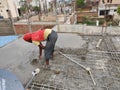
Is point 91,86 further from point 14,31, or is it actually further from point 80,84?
point 14,31

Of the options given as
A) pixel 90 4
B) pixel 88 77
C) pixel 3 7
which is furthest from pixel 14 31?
pixel 90 4

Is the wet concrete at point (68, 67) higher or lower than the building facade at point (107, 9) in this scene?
lower

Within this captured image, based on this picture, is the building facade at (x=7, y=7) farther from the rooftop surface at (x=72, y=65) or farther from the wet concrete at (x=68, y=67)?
the wet concrete at (x=68, y=67)

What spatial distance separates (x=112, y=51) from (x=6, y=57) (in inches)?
118

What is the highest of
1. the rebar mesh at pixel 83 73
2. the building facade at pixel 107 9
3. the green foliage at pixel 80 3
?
the green foliage at pixel 80 3

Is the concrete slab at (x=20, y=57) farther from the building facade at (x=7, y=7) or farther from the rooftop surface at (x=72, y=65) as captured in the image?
the building facade at (x=7, y=7)

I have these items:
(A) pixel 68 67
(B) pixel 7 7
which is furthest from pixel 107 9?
(A) pixel 68 67

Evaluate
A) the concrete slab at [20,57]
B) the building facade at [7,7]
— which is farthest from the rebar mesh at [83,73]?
the building facade at [7,7]

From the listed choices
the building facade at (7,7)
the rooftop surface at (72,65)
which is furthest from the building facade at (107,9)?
the rooftop surface at (72,65)

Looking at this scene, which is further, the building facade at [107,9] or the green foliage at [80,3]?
the green foliage at [80,3]

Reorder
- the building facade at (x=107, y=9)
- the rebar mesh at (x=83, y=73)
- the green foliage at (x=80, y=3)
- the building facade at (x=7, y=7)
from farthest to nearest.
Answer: the green foliage at (x=80, y=3), the building facade at (x=7, y=7), the building facade at (x=107, y=9), the rebar mesh at (x=83, y=73)

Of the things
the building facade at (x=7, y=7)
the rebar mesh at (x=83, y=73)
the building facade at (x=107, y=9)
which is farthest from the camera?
the building facade at (x=7, y=7)

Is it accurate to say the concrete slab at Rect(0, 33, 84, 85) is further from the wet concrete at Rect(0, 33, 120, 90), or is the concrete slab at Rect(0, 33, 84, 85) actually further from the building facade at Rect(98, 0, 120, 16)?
the building facade at Rect(98, 0, 120, 16)

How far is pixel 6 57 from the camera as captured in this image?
346 centimetres
